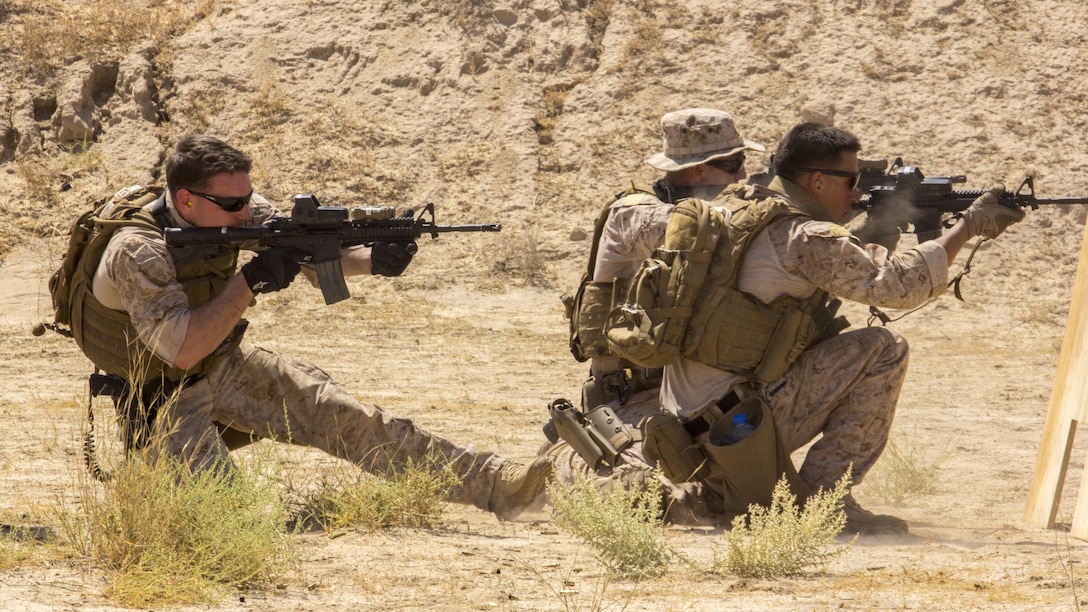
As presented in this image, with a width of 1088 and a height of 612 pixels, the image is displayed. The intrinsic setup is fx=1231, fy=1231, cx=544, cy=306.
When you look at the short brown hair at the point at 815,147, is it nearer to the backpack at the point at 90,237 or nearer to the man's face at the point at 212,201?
the man's face at the point at 212,201

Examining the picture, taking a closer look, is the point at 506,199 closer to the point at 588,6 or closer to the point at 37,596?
the point at 588,6

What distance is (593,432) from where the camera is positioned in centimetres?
478

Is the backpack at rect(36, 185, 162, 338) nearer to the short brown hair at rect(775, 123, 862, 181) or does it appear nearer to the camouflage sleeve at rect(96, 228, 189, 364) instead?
the camouflage sleeve at rect(96, 228, 189, 364)

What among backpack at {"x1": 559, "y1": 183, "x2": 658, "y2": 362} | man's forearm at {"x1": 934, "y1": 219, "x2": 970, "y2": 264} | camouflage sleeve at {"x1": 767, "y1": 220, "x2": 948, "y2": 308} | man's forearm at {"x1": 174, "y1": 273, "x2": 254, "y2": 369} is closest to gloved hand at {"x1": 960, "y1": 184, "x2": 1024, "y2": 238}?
man's forearm at {"x1": 934, "y1": 219, "x2": 970, "y2": 264}

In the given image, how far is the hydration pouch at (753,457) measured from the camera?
4430 millimetres

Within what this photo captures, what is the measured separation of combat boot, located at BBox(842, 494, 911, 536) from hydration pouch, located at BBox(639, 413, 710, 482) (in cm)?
57

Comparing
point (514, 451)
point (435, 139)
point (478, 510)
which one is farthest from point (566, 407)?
point (435, 139)

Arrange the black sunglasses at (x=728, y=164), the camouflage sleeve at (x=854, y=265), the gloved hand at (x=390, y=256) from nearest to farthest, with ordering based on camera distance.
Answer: the camouflage sleeve at (x=854, y=265)
the gloved hand at (x=390, y=256)
the black sunglasses at (x=728, y=164)

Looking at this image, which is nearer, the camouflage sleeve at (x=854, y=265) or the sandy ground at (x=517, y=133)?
the camouflage sleeve at (x=854, y=265)

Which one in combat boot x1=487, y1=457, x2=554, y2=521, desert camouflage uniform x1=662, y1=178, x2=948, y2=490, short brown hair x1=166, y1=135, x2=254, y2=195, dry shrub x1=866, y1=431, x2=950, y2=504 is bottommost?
dry shrub x1=866, y1=431, x2=950, y2=504

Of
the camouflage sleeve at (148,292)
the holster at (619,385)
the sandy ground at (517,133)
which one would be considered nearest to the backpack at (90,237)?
the camouflage sleeve at (148,292)

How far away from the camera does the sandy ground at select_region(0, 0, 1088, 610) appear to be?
9.09 metres

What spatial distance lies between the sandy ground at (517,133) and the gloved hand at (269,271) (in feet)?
9.70

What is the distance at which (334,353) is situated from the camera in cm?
918
